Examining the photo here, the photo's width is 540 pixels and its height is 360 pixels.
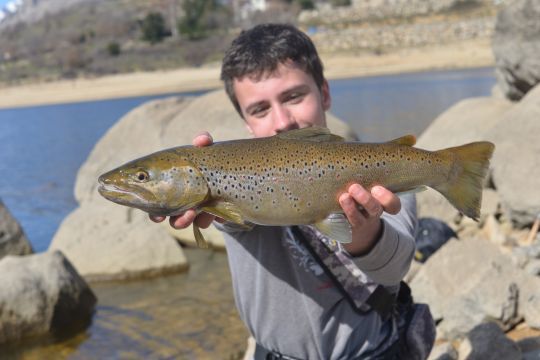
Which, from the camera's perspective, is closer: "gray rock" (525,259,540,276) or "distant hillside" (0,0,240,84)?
"gray rock" (525,259,540,276)

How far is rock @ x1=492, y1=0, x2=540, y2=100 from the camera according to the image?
32.1 feet

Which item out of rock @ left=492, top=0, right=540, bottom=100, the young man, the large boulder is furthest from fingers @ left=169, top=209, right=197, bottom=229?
rock @ left=492, top=0, right=540, bottom=100

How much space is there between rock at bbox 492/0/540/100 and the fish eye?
8364 millimetres

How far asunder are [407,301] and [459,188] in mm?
1052

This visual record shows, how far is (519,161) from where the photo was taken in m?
7.43

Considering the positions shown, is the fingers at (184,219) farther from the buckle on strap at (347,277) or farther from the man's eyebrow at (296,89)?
the man's eyebrow at (296,89)

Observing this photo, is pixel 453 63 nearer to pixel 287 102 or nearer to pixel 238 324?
pixel 238 324

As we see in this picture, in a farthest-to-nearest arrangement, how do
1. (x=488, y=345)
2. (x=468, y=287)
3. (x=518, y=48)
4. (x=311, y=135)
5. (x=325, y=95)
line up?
(x=518, y=48) < (x=468, y=287) < (x=488, y=345) < (x=325, y=95) < (x=311, y=135)

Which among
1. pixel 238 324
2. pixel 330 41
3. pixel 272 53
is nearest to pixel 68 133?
pixel 238 324

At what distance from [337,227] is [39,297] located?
5416 millimetres

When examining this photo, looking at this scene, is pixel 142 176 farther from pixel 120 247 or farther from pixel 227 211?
pixel 120 247

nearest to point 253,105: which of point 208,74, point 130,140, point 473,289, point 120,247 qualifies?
point 473,289

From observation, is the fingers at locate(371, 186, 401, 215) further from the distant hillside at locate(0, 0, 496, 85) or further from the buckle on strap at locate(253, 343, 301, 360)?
the distant hillside at locate(0, 0, 496, 85)

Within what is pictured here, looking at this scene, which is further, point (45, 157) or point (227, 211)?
point (45, 157)
